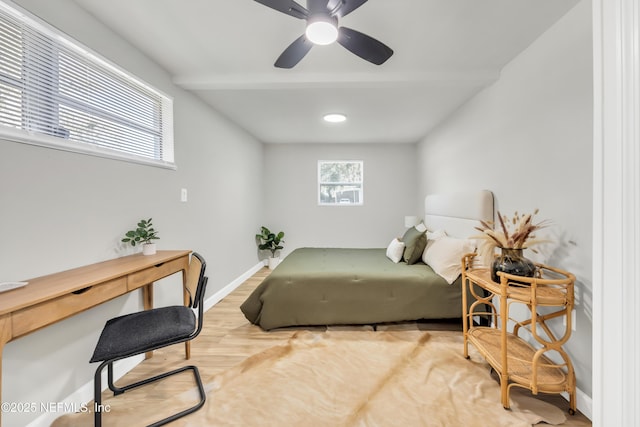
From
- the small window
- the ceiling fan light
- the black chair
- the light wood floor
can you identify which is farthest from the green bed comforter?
the small window

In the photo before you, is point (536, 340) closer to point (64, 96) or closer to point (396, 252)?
point (396, 252)

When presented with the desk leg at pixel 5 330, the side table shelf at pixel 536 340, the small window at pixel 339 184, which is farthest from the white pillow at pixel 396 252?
the desk leg at pixel 5 330

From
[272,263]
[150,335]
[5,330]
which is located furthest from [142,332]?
[272,263]

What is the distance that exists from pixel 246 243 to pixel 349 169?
8.05 ft

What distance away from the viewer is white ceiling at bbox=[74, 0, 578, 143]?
163 cm

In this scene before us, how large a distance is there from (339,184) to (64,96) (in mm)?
4136

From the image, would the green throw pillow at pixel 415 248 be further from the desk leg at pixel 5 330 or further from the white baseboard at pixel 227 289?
the desk leg at pixel 5 330

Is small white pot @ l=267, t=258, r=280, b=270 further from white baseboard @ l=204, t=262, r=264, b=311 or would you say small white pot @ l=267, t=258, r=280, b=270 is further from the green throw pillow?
the green throw pillow

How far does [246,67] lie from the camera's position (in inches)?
91.1

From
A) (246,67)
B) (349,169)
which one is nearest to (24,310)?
(246,67)

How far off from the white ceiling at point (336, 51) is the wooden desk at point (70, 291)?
1629 millimetres

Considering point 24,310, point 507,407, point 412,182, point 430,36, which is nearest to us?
point 24,310

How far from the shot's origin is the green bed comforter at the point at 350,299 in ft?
7.86

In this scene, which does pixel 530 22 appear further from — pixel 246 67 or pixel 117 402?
pixel 117 402
